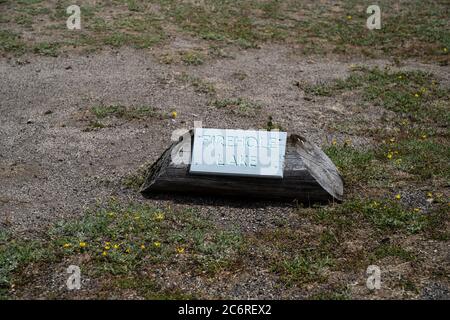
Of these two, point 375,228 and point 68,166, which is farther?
point 68,166

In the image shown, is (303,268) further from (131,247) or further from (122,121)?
(122,121)

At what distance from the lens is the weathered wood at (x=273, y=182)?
6238 mm

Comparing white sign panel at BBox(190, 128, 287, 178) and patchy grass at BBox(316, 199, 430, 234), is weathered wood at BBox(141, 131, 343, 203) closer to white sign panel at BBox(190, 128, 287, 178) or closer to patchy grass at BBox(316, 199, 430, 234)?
white sign panel at BBox(190, 128, 287, 178)

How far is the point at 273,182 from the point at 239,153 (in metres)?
0.47

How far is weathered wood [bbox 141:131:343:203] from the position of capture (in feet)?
20.5

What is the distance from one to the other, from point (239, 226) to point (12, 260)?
219cm

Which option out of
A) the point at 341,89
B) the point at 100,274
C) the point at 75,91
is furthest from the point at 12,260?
the point at 341,89

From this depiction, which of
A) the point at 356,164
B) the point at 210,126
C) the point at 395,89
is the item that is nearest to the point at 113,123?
the point at 210,126

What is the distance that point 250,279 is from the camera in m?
5.27

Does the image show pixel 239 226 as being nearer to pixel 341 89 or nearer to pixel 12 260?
pixel 12 260

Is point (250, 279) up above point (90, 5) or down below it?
below

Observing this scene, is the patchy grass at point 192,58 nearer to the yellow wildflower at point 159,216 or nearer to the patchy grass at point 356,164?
the patchy grass at point 356,164

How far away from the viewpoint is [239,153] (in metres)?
6.24

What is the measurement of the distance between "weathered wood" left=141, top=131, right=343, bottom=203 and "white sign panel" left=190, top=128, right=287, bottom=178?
0.09m
